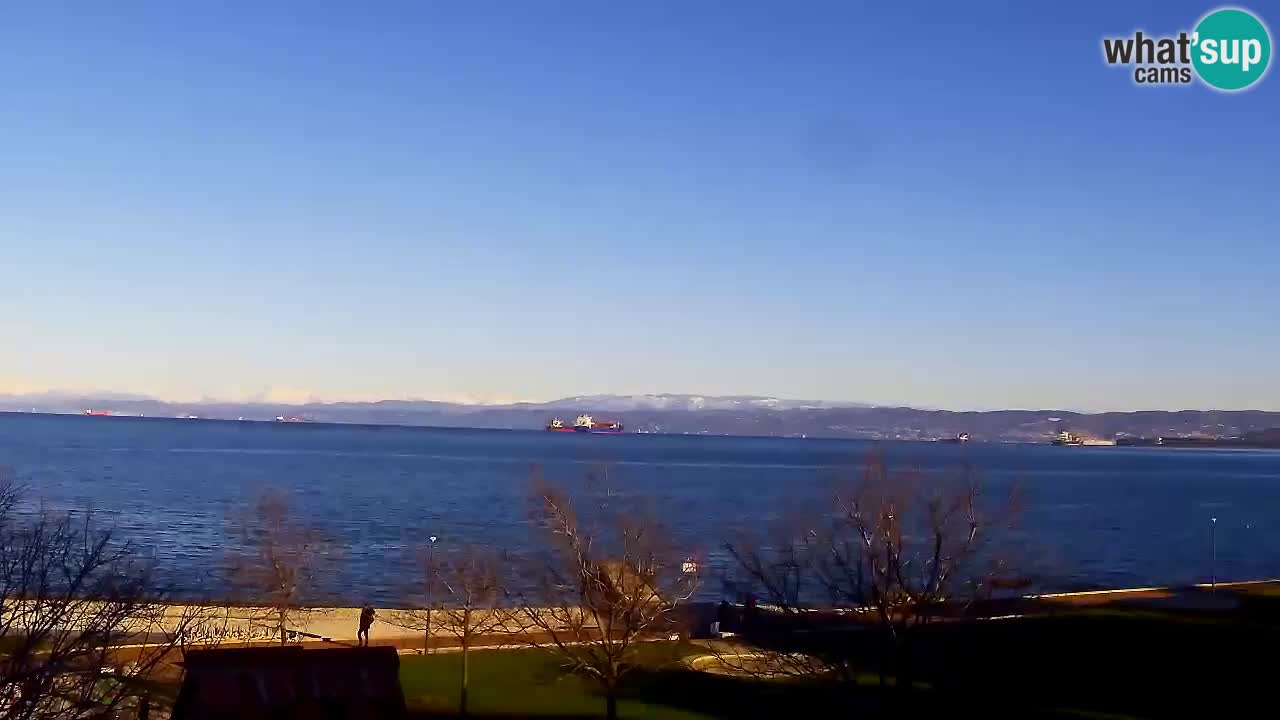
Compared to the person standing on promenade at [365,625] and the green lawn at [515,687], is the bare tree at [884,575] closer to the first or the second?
the green lawn at [515,687]

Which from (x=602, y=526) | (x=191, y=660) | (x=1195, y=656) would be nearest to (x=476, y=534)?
(x=602, y=526)

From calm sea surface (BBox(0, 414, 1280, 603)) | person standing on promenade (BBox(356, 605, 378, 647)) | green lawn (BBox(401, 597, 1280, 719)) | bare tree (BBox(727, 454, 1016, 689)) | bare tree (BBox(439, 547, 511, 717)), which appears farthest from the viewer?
calm sea surface (BBox(0, 414, 1280, 603))

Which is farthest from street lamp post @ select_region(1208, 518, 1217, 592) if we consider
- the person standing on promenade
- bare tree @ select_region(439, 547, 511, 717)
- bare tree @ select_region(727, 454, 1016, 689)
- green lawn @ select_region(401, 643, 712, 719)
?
the person standing on promenade

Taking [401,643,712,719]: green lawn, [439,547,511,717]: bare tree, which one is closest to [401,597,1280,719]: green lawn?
[401,643,712,719]: green lawn

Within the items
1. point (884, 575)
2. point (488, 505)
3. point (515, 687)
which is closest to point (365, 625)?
point (515, 687)

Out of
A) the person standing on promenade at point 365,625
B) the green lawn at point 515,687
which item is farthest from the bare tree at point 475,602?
the person standing on promenade at point 365,625

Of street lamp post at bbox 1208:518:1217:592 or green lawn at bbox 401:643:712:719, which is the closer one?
green lawn at bbox 401:643:712:719

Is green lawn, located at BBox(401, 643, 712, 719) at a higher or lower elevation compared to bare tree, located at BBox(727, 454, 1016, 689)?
lower

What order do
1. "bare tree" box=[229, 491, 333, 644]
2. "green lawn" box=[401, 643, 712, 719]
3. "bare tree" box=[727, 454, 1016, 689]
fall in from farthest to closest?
"bare tree" box=[229, 491, 333, 644], "green lawn" box=[401, 643, 712, 719], "bare tree" box=[727, 454, 1016, 689]

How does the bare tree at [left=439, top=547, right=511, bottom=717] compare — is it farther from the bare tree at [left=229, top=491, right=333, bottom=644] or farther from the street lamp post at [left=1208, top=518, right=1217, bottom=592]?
the street lamp post at [left=1208, top=518, right=1217, bottom=592]

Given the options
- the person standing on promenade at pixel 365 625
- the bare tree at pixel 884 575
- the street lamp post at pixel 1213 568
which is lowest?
the street lamp post at pixel 1213 568

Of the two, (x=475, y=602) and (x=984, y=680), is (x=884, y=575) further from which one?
(x=475, y=602)

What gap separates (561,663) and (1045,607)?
15099 mm

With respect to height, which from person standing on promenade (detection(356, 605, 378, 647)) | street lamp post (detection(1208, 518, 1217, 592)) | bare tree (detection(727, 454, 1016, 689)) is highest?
bare tree (detection(727, 454, 1016, 689))
